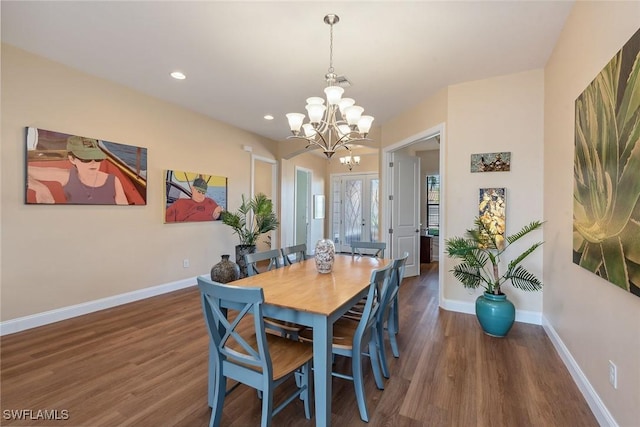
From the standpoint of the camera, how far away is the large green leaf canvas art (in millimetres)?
1378

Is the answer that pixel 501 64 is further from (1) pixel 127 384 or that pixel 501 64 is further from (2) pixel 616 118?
(1) pixel 127 384

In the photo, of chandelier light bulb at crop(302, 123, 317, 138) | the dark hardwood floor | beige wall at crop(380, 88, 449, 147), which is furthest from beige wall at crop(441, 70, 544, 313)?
chandelier light bulb at crop(302, 123, 317, 138)

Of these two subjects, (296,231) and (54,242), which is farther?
(296,231)

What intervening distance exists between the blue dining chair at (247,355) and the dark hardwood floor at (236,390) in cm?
30

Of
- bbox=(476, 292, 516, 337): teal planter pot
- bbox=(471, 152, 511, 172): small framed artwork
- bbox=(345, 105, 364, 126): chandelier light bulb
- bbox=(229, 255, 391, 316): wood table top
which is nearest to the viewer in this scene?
bbox=(229, 255, 391, 316): wood table top

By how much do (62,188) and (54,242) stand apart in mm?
588

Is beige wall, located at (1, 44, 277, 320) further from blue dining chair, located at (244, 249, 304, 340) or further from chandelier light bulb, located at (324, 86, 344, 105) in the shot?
chandelier light bulb, located at (324, 86, 344, 105)

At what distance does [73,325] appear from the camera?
307 cm

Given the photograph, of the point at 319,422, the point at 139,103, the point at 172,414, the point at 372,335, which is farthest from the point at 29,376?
the point at 139,103

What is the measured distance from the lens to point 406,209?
5.28 metres

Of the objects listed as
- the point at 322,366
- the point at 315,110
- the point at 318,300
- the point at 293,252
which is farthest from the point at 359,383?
the point at 315,110

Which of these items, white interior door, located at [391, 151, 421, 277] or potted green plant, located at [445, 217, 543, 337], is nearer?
potted green plant, located at [445, 217, 543, 337]

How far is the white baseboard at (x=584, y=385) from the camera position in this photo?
5.48ft

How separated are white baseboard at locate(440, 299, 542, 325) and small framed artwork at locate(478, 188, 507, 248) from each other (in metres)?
0.79
